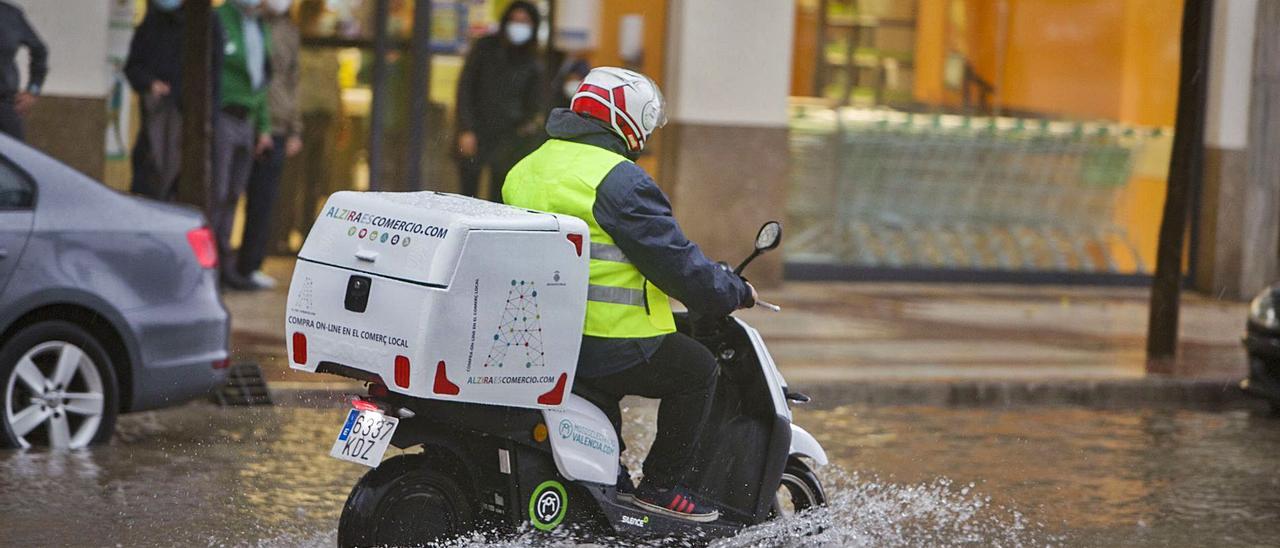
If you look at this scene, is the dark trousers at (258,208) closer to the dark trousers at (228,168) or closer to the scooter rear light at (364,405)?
the dark trousers at (228,168)

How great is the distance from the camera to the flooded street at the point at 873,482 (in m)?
6.99

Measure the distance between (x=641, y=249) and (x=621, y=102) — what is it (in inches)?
19.4

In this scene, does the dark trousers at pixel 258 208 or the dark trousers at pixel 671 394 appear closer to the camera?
the dark trousers at pixel 671 394

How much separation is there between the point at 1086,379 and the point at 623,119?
19.9ft

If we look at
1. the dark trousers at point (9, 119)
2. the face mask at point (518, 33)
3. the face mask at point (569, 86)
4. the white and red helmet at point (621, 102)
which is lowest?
the dark trousers at point (9, 119)

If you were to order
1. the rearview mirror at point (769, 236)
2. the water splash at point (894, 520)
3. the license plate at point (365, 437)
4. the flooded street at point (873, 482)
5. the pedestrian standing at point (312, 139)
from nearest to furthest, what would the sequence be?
the license plate at point (365, 437)
the rearview mirror at point (769, 236)
the water splash at point (894, 520)
the flooded street at point (873, 482)
the pedestrian standing at point (312, 139)

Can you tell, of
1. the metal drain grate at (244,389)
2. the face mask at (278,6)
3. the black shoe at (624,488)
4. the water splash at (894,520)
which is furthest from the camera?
the face mask at (278,6)

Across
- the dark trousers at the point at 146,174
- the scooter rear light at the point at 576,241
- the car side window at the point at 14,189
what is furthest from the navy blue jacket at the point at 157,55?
the scooter rear light at the point at 576,241

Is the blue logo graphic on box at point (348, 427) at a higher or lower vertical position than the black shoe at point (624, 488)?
higher

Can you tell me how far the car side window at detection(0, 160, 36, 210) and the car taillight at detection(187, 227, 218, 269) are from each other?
0.70 m

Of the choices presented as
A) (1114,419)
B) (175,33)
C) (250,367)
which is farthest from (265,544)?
(175,33)

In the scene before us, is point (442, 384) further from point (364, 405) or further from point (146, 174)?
point (146, 174)

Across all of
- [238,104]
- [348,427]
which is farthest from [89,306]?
[238,104]

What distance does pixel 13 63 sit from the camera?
1173cm
